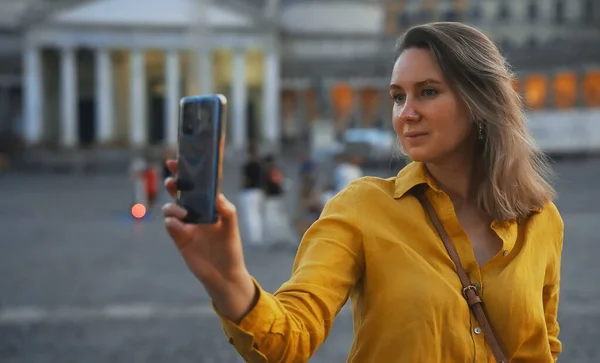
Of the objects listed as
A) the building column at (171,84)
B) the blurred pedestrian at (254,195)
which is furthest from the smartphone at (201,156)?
the building column at (171,84)

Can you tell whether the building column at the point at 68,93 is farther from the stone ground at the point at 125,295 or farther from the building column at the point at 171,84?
the stone ground at the point at 125,295

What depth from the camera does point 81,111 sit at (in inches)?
2157

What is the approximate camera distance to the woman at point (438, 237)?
6.18 ft

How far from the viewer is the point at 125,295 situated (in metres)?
8.62

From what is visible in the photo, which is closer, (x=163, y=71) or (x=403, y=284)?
(x=403, y=284)

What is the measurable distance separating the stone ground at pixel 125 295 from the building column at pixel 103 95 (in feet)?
114

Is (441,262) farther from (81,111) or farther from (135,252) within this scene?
(81,111)

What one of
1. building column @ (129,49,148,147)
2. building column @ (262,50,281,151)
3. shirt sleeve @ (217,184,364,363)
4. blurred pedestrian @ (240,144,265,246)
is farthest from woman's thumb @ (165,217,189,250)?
building column @ (262,50,281,151)

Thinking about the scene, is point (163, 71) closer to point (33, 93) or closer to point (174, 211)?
point (33, 93)

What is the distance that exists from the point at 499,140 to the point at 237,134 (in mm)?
50052

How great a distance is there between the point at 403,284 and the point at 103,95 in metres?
51.2

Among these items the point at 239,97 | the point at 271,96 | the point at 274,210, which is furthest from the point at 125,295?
the point at 271,96

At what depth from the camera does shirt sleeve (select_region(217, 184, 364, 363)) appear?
1.62 metres

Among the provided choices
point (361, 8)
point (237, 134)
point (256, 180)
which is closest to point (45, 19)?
point (237, 134)
